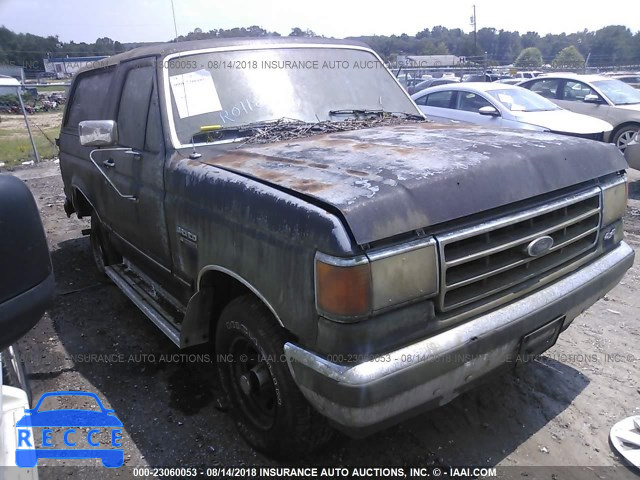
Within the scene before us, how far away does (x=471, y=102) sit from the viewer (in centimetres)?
897

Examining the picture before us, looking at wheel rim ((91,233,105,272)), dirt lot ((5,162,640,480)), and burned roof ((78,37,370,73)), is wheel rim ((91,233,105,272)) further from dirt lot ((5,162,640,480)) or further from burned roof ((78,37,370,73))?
burned roof ((78,37,370,73))

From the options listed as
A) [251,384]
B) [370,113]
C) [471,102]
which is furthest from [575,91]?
[251,384]

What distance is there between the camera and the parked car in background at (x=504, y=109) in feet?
27.3

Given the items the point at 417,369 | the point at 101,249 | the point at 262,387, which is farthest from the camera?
the point at 101,249

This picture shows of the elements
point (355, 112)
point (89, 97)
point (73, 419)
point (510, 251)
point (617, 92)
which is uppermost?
point (89, 97)

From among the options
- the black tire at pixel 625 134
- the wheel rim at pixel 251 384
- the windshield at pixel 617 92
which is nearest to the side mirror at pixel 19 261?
the wheel rim at pixel 251 384

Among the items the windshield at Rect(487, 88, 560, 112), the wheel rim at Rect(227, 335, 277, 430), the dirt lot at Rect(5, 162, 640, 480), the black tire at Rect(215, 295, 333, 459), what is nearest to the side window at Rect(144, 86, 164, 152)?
the black tire at Rect(215, 295, 333, 459)

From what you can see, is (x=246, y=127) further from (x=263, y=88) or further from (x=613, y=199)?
(x=613, y=199)

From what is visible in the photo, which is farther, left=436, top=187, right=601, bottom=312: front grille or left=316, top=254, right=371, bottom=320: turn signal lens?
left=436, top=187, right=601, bottom=312: front grille

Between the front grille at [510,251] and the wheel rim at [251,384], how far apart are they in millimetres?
991

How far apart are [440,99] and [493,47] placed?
257 feet

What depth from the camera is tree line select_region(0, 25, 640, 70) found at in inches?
1377

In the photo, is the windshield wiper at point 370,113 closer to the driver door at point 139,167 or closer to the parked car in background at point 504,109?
the driver door at point 139,167

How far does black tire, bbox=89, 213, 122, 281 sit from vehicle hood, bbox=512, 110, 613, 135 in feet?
22.0
